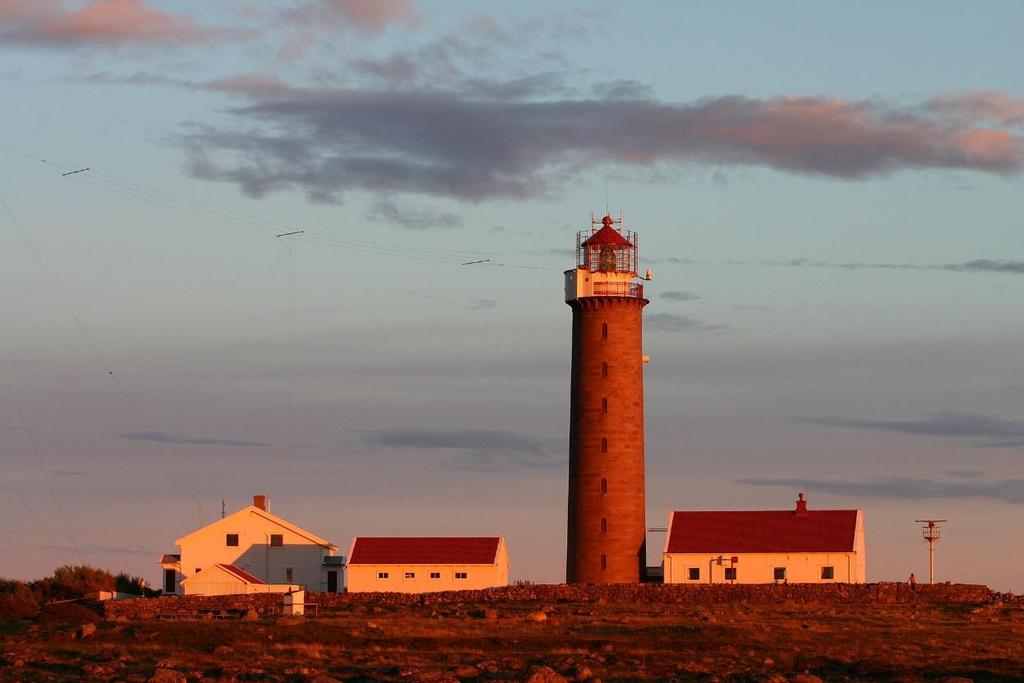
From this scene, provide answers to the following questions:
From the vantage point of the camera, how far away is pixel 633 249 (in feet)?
272

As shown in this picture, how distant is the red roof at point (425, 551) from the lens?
79.5 m

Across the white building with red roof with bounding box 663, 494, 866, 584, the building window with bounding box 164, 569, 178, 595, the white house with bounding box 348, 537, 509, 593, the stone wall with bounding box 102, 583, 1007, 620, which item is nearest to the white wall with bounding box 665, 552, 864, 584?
the white building with red roof with bounding box 663, 494, 866, 584

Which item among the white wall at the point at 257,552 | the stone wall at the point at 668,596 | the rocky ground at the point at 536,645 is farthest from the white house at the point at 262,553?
the rocky ground at the point at 536,645

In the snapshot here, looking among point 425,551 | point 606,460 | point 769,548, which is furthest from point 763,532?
point 425,551

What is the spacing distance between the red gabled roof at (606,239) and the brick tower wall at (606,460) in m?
3.89

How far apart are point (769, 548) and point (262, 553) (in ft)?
67.4

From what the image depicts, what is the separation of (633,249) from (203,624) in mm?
28474

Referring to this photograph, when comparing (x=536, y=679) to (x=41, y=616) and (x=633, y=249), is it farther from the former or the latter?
(x=633, y=249)

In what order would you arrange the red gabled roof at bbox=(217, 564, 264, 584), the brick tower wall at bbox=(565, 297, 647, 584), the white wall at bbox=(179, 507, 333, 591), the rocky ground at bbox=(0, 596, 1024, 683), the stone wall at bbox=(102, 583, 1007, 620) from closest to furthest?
the rocky ground at bbox=(0, 596, 1024, 683) < the stone wall at bbox=(102, 583, 1007, 620) < the red gabled roof at bbox=(217, 564, 264, 584) < the brick tower wall at bbox=(565, 297, 647, 584) < the white wall at bbox=(179, 507, 333, 591)

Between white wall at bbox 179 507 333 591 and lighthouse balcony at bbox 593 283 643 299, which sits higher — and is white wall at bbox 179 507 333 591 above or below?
below

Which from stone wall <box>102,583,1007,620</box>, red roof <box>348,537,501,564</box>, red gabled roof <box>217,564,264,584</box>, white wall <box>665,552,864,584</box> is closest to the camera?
A: stone wall <box>102,583,1007,620</box>

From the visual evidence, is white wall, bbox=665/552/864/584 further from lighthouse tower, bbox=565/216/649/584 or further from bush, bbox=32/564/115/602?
bush, bbox=32/564/115/602

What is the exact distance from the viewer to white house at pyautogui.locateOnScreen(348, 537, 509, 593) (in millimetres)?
79000

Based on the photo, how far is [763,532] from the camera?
259 feet
